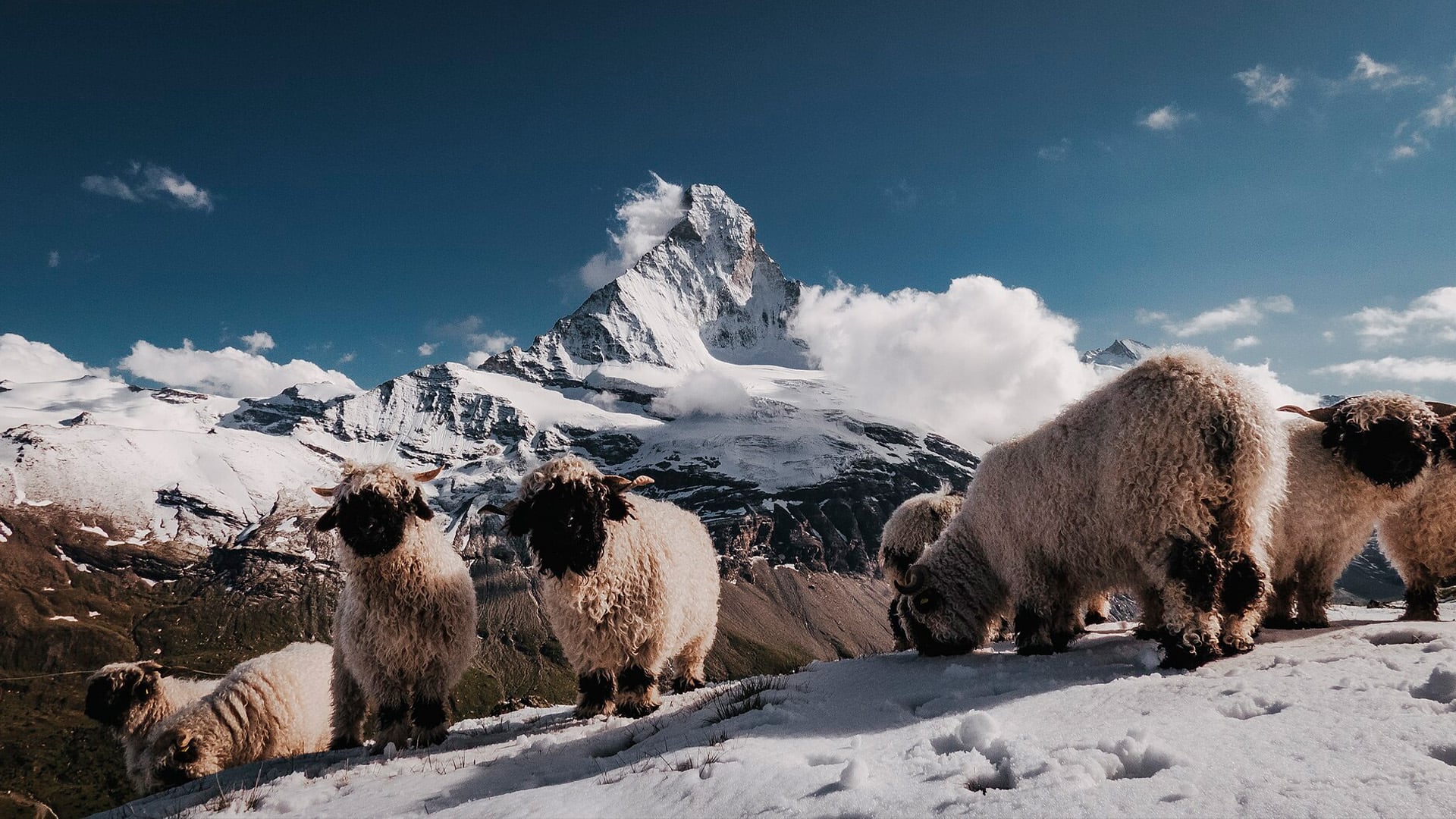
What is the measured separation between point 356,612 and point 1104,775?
29.7 ft

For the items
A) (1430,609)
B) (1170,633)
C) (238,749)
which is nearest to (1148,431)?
(1170,633)

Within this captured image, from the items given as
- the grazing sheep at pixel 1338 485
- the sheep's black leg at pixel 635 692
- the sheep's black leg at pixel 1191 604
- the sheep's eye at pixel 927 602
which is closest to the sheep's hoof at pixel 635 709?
the sheep's black leg at pixel 635 692

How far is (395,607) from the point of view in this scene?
9258 millimetres

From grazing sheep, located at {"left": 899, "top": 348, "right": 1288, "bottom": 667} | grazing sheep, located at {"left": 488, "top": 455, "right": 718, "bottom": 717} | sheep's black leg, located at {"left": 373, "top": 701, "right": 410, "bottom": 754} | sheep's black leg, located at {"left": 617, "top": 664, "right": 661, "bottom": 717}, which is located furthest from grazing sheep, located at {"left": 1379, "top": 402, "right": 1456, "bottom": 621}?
sheep's black leg, located at {"left": 373, "top": 701, "right": 410, "bottom": 754}

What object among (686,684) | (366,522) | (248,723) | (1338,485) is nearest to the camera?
(1338,485)

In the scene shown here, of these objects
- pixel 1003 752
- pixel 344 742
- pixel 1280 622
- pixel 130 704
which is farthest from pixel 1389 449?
pixel 130 704

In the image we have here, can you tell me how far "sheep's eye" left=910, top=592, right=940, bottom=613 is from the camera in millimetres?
9188

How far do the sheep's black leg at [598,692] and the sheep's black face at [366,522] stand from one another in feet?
10.5

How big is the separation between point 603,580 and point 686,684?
13.2 feet

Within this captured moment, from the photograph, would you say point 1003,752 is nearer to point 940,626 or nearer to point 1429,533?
point 940,626

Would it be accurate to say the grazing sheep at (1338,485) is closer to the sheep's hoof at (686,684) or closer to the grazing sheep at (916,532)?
the grazing sheep at (916,532)

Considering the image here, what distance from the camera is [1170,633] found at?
6.50 m

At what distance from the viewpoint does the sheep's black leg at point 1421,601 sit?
29.0ft

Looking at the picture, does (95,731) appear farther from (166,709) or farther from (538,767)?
(538,767)
